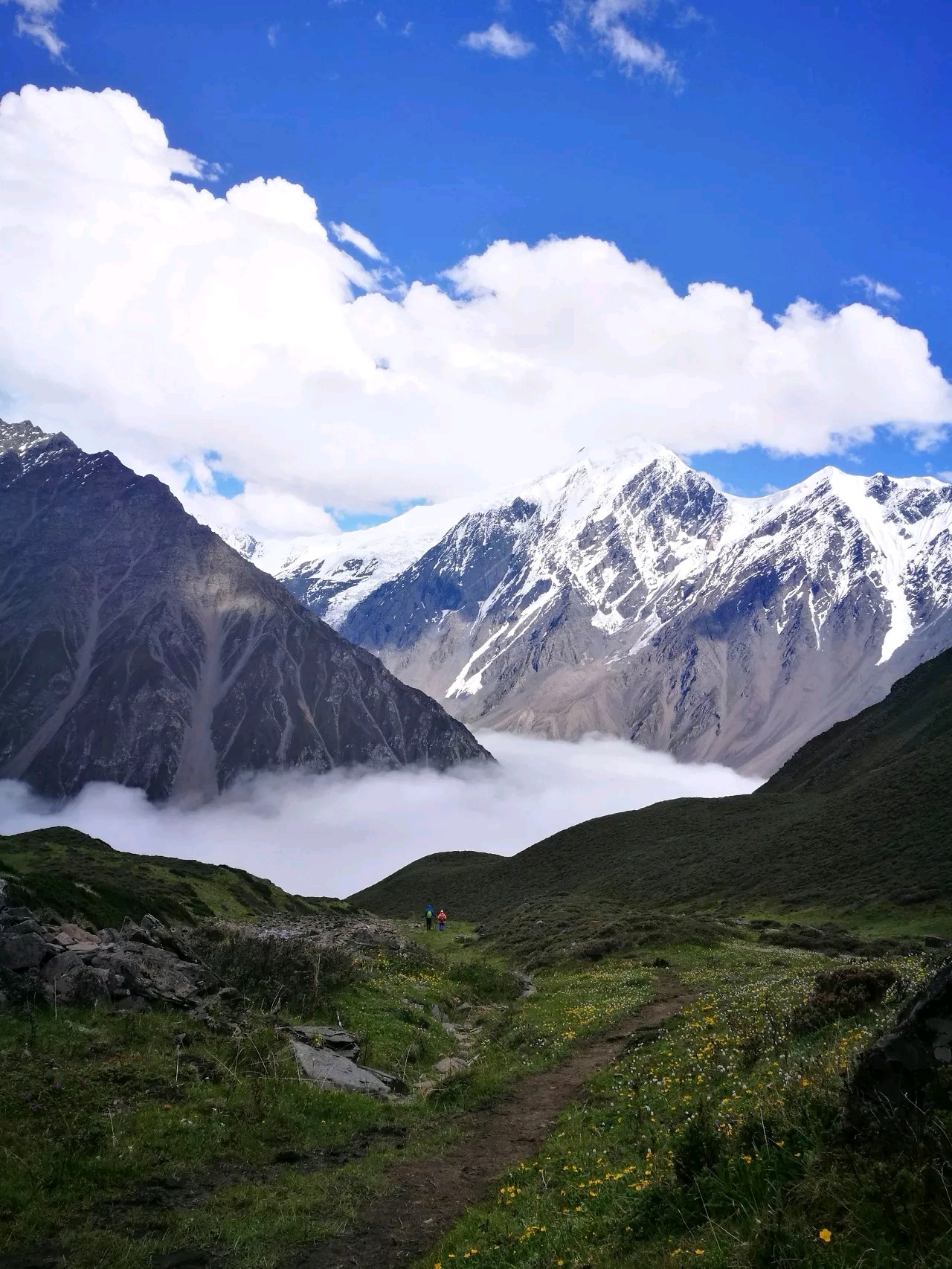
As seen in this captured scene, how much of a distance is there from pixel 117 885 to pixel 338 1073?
52898mm

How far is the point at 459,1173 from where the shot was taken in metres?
14.6

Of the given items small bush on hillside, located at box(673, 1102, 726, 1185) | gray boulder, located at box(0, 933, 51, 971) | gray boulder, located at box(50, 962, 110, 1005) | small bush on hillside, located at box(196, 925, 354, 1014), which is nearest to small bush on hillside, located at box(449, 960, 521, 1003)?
small bush on hillside, located at box(196, 925, 354, 1014)

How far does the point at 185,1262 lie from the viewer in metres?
10.9

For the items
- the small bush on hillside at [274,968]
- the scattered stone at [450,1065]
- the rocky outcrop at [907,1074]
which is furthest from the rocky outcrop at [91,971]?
the rocky outcrop at [907,1074]

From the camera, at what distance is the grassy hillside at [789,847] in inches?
2958

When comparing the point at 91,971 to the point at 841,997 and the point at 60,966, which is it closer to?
the point at 60,966

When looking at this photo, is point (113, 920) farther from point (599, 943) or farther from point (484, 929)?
point (484, 929)

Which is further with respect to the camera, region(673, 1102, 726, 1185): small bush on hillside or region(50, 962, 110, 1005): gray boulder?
region(50, 962, 110, 1005): gray boulder

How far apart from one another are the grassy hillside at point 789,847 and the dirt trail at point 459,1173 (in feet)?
165

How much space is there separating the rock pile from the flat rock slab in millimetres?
4072

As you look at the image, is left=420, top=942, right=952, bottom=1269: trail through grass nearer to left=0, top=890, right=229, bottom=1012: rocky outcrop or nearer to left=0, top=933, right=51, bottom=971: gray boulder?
left=0, top=890, right=229, bottom=1012: rocky outcrop

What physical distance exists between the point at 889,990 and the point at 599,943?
33881 millimetres

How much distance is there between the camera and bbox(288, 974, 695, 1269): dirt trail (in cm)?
1155

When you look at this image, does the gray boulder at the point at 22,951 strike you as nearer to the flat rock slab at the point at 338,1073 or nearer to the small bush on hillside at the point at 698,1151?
the flat rock slab at the point at 338,1073
